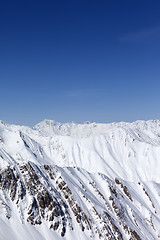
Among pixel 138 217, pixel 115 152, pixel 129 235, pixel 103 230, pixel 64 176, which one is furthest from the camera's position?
pixel 115 152

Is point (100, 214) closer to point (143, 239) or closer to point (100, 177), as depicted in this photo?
point (143, 239)

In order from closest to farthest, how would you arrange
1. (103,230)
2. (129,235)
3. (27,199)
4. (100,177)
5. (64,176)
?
(27,199), (103,230), (129,235), (64,176), (100,177)

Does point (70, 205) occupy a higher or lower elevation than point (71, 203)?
lower

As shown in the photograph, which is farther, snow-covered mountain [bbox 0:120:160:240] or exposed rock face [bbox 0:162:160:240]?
exposed rock face [bbox 0:162:160:240]

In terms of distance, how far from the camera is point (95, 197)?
81.9m

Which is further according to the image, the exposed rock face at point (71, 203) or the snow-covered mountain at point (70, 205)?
the exposed rock face at point (71, 203)

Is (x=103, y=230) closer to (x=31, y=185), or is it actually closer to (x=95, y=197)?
(x=95, y=197)

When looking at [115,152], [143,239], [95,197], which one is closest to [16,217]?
[95,197]

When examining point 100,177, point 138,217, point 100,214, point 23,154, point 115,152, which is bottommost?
point 138,217

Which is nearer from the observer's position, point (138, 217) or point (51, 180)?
point (51, 180)

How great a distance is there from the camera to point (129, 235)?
7312 centimetres

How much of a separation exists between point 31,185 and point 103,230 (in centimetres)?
2493

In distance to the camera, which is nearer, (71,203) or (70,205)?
(70,205)

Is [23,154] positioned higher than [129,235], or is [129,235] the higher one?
[23,154]
